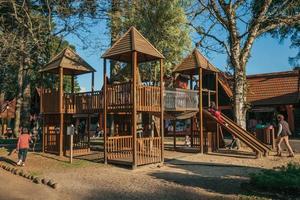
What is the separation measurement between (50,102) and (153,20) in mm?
9548

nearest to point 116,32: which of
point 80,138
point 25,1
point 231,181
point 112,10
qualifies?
point 112,10

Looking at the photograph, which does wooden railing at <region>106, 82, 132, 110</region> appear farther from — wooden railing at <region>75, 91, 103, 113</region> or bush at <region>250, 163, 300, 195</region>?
bush at <region>250, 163, 300, 195</region>

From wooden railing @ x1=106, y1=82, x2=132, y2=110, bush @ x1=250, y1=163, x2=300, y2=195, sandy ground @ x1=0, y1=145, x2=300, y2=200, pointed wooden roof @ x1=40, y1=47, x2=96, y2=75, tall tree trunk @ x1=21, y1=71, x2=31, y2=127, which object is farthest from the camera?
tall tree trunk @ x1=21, y1=71, x2=31, y2=127

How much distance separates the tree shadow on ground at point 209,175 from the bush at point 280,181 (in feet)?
1.66

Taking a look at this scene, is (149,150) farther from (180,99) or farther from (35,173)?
(35,173)

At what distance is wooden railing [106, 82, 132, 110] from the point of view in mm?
17250

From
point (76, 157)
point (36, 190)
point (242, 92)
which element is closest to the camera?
point (36, 190)

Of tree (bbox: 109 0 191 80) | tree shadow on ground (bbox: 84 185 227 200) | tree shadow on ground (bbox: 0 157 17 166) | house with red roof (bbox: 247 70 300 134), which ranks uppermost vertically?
tree (bbox: 109 0 191 80)

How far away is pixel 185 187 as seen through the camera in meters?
11.9

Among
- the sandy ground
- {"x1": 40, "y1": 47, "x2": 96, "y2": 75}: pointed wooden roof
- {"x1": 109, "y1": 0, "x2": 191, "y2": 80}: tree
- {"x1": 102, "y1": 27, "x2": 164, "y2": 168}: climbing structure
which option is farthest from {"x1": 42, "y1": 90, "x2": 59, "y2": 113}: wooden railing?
{"x1": 109, "y1": 0, "x2": 191, "y2": 80}: tree

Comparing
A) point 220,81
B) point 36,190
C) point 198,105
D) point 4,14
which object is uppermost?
point 4,14

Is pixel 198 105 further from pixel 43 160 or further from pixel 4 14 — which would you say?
pixel 4 14

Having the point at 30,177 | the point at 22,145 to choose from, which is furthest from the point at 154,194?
the point at 22,145

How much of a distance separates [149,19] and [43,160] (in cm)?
1292
